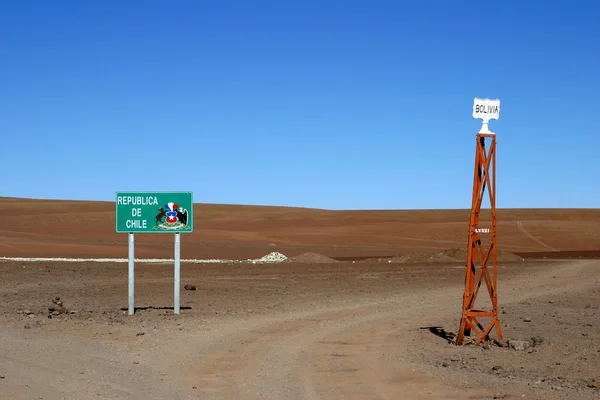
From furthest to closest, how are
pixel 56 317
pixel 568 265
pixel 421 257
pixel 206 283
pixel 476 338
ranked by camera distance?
pixel 421 257 → pixel 568 265 → pixel 206 283 → pixel 56 317 → pixel 476 338

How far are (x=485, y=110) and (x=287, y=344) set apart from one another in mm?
4818

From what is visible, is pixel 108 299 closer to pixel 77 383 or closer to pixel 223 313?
pixel 223 313

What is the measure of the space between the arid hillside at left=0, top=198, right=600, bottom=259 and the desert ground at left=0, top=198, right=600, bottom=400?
53.4ft

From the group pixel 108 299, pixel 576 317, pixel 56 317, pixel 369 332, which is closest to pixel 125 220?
pixel 56 317

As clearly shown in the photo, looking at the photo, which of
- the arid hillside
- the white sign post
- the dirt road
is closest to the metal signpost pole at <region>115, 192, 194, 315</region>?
the dirt road

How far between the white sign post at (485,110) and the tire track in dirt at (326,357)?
3729mm

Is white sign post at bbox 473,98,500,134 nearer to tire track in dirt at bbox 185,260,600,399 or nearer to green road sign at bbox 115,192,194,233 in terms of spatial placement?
tire track in dirt at bbox 185,260,600,399

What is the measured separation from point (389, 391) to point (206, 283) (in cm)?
1803

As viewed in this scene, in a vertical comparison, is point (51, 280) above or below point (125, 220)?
below

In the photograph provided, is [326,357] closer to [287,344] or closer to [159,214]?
[287,344]

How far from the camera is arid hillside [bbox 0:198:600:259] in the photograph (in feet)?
178

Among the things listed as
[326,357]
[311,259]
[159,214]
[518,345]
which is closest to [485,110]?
[518,345]

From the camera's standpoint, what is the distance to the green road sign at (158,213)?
1898cm

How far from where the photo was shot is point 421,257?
43.3 m
